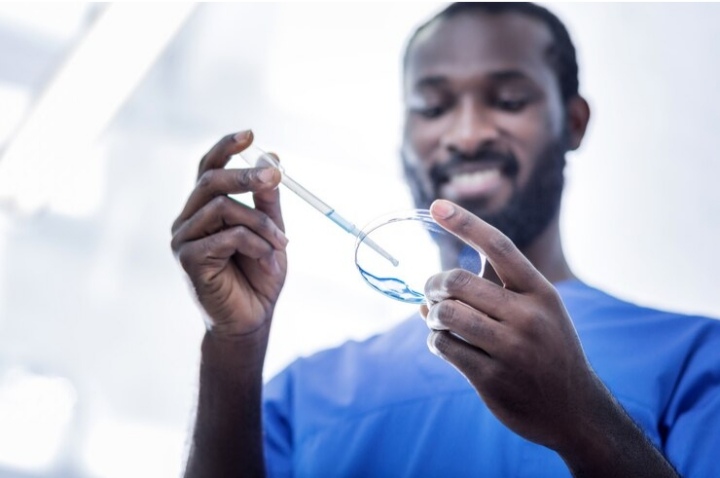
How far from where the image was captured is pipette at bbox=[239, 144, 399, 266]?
0.83m

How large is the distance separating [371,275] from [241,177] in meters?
0.15

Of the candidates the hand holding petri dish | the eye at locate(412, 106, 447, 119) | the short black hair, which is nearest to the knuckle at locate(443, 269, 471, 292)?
the hand holding petri dish

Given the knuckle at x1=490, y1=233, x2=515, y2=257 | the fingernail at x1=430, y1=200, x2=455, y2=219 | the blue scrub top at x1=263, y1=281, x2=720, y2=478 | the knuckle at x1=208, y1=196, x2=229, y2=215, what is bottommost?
the blue scrub top at x1=263, y1=281, x2=720, y2=478

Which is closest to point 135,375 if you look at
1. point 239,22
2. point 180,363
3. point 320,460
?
point 180,363

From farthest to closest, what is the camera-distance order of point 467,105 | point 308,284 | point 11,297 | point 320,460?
point 308,284 < point 11,297 < point 467,105 < point 320,460

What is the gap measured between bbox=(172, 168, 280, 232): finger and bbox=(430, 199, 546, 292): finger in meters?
0.23

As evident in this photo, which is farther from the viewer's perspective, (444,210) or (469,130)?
(469,130)

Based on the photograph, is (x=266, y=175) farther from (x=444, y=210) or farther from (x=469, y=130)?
(x=469, y=130)

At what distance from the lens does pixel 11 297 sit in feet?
5.86

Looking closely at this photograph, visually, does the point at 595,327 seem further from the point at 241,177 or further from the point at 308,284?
the point at 308,284

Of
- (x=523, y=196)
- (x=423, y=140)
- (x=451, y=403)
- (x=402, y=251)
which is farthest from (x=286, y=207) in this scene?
(x=402, y=251)

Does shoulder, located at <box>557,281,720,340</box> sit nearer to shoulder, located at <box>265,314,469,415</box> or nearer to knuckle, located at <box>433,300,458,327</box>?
shoulder, located at <box>265,314,469,415</box>

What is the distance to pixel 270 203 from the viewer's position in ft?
2.99

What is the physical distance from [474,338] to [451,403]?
39 cm
